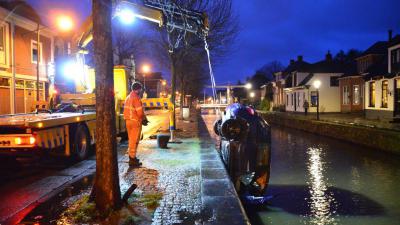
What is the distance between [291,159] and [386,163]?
3.28 m

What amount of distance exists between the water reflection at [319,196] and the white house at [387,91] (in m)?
14.6

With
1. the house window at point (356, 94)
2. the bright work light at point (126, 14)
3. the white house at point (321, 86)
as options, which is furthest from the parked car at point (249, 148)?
the white house at point (321, 86)

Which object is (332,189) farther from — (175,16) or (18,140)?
(18,140)

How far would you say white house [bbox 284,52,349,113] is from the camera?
45.3 metres

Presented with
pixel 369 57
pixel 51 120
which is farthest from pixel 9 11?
pixel 369 57

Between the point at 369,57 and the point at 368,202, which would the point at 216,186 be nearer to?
the point at 368,202

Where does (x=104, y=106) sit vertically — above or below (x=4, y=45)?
below

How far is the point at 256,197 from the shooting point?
337 inches

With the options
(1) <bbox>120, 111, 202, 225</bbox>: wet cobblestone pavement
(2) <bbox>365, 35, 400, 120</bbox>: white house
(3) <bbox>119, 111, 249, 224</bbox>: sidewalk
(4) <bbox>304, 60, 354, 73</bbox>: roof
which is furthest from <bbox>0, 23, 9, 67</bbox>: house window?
(4) <bbox>304, 60, 354, 73</bbox>: roof

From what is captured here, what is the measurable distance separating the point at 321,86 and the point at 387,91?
17.8 meters

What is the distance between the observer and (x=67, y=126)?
→ 10.8m

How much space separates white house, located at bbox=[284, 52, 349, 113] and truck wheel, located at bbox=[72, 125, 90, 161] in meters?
34.7

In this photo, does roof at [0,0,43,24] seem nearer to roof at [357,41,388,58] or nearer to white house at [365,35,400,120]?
white house at [365,35,400,120]

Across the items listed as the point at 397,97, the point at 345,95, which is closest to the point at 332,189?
the point at 397,97
